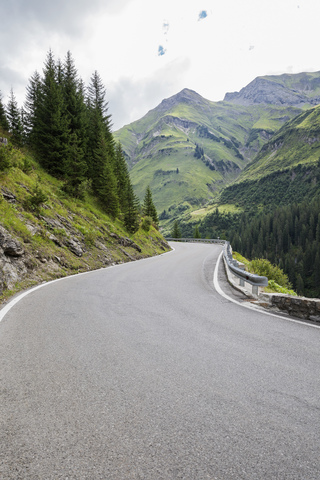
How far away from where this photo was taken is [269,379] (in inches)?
125

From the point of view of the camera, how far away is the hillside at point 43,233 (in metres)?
9.94

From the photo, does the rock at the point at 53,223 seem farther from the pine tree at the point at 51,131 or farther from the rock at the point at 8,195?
the pine tree at the point at 51,131

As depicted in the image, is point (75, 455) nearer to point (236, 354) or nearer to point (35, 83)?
point (236, 354)

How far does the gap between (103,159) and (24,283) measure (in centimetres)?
2134

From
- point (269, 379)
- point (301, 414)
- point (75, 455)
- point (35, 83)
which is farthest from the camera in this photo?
point (35, 83)

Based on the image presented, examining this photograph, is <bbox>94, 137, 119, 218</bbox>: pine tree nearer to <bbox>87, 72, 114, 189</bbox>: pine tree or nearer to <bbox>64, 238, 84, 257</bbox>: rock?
<bbox>87, 72, 114, 189</bbox>: pine tree

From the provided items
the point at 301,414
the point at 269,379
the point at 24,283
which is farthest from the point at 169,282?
the point at 301,414

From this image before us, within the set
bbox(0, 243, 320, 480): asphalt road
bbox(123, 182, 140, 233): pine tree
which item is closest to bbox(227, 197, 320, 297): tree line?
bbox(123, 182, 140, 233): pine tree

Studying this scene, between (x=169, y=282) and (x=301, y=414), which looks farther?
(x=169, y=282)

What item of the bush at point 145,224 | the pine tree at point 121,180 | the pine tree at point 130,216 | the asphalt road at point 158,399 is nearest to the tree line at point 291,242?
the bush at point 145,224

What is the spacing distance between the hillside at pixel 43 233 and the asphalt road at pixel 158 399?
498 centimetres

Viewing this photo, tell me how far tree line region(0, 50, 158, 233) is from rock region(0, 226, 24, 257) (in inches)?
507

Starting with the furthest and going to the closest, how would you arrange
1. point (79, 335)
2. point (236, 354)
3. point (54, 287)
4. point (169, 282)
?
1. point (169, 282)
2. point (54, 287)
3. point (79, 335)
4. point (236, 354)

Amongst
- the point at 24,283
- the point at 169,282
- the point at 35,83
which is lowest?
the point at 169,282
